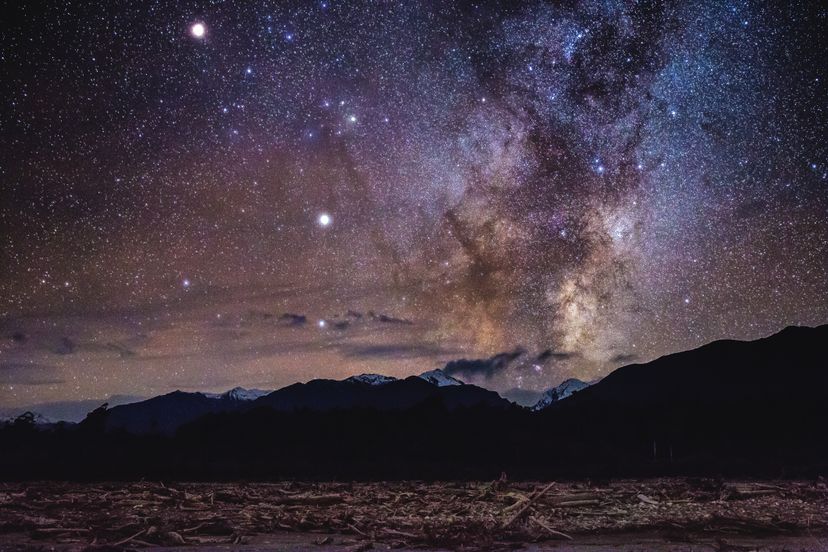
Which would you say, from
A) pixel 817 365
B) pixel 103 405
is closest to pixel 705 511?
pixel 103 405

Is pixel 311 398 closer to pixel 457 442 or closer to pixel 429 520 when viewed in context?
pixel 457 442

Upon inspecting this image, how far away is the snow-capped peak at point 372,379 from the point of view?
13912cm

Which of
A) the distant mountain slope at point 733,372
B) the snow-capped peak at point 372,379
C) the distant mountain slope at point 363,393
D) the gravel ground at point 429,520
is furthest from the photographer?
the snow-capped peak at point 372,379

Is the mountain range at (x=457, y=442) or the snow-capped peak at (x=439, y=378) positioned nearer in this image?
the mountain range at (x=457, y=442)

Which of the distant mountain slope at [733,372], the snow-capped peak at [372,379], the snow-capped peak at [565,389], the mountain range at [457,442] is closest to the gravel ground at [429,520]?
the mountain range at [457,442]

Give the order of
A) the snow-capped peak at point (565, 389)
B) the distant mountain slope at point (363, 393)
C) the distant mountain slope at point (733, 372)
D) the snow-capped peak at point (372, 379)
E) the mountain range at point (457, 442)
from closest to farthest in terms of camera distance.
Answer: the mountain range at point (457, 442) < the distant mountain slope at point (733, 372) < the snow-capped peak at point (565, 389) < the distant mountain slope at point (363, 393) < the snow-capped peak at point (372, 379)

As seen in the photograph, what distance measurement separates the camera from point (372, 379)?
14400cm

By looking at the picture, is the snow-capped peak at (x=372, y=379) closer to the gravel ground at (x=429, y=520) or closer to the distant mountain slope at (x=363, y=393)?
the distant mountain slope at (x=363, y=393)

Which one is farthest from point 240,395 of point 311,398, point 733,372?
point 733,372

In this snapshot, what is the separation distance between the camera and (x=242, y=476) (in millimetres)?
29219

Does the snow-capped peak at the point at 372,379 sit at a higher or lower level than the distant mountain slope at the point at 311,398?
higher

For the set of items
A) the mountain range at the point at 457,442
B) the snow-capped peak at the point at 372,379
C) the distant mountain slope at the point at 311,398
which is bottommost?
the mountain range at the point at 457,442

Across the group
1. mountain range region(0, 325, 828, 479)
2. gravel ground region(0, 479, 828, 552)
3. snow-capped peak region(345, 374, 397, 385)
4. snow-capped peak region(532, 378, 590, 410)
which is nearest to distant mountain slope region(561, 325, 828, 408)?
mountain range region(0, 325, 828, 479)

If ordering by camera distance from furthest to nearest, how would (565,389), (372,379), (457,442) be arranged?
(372,379) < (565,389) < (457,442)
